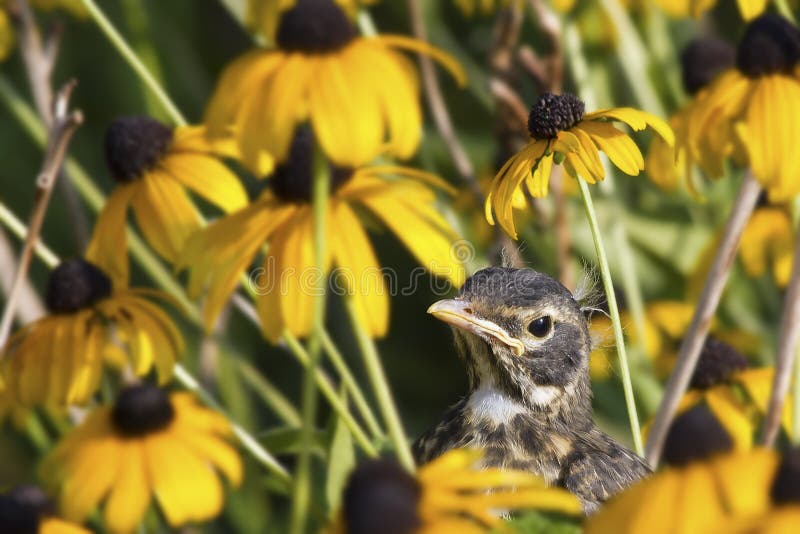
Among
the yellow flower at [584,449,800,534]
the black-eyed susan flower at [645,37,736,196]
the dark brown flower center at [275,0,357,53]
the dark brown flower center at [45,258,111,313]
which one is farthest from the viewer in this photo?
the black-eyed susan flower at [645,37,736,196]

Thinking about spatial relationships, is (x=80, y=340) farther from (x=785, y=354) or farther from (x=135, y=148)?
(x=785, y=354)

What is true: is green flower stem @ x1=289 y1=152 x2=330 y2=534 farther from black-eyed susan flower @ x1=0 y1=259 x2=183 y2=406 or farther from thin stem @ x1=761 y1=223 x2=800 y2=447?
thin stem @ x1=761 y1=223 x2=800 y2=447

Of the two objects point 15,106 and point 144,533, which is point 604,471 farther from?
point 15,106

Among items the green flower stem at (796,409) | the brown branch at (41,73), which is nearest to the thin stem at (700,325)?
the green flower stem at (796,409)

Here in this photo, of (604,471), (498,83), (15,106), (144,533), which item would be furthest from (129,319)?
(498,83)

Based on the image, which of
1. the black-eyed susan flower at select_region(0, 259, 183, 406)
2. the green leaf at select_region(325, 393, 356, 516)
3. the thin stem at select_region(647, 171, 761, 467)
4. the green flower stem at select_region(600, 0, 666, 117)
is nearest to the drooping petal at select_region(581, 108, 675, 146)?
the thin stem at select_region(647, 171, 761, 467)
